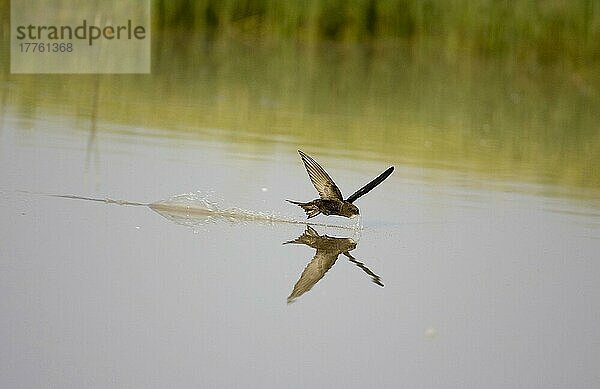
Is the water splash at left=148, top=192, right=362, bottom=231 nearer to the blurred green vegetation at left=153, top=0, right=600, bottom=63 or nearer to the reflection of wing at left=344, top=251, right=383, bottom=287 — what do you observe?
the reflection of wing at left=344, top=251, right=383, bottom=287

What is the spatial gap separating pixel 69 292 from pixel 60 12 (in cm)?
786

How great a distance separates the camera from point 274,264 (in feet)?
12.9

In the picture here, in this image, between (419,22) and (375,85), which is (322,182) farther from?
(419,22)

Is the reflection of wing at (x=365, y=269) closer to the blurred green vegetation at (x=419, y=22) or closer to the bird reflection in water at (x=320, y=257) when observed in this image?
the bird reflection in water at (x=320, y=257)

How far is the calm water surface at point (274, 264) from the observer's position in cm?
303

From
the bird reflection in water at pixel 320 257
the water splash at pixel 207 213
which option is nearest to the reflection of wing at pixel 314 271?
the bird reflection in water at pixel 320 257

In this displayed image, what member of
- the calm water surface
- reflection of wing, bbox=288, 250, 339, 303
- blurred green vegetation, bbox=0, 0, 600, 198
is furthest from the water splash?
blurred green vegetation, bbox=0, 0, 600, 198

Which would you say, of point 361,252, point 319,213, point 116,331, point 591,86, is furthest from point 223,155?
point 591,86

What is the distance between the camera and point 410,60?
11.5m

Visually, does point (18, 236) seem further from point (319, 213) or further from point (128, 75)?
point (128, 75)

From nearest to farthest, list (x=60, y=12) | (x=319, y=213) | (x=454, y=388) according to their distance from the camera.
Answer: (x=454, y=388)
(x=319, y=213)
(x=60, y=12)

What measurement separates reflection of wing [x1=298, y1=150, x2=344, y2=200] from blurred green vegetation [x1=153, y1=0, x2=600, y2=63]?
22.6 ft

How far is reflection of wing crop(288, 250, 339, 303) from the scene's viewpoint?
362 centimetres

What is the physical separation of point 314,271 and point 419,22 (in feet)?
26.7
